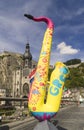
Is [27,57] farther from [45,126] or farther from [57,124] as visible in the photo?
[45,126]

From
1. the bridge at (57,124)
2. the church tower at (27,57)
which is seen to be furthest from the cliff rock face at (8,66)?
the bridge at (57,124)

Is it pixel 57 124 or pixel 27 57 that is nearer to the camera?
pixel 57 124

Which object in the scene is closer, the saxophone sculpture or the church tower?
the saxophone sculpture

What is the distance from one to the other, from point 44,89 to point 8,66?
152403mm

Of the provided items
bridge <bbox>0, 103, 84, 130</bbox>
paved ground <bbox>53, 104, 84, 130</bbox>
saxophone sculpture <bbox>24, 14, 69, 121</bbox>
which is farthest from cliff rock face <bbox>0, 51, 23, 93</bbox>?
saxophone sculpture <bbox>24, 14, 69, 121</bbox>

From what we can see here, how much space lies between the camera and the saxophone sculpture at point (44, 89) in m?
10.8

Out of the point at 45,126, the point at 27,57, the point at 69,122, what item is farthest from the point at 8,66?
the point at 45,126

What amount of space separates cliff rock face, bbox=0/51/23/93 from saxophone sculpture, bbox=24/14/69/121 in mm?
130392

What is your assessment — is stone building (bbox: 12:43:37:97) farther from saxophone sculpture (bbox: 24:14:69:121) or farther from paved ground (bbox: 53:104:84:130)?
saxophone sculpture (bbox: 24:14:69:121)

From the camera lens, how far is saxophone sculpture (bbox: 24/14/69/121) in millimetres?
10750

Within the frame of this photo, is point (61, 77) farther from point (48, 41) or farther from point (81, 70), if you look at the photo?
point (81, 70)

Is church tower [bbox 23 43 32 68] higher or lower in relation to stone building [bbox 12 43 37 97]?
higher

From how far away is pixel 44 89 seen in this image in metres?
10.9

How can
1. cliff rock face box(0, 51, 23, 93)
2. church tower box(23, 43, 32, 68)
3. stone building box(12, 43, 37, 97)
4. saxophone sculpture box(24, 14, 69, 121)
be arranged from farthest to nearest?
1. church tower box(23, 43, 32, 68)
2. cliff rock face box(0, 51, 23, 93)
3. stone building box(12, 43, 37, 97)
4. saxophone sculpture box(24, 14, 69, 121)
